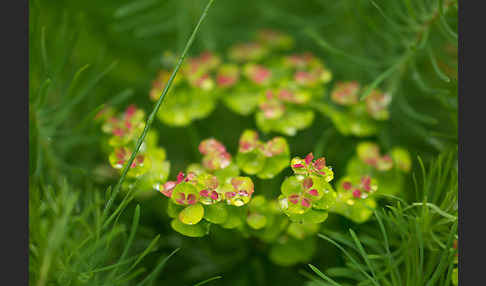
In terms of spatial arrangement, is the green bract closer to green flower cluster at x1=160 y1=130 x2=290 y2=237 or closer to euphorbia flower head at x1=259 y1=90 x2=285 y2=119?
green flower cluster at x1=160 y1=130 x2=290 y2=237

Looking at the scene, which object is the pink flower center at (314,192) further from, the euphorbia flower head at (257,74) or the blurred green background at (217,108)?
the euphorbia flower head at (257,74)

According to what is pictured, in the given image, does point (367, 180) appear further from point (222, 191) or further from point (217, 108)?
point (217, 108)

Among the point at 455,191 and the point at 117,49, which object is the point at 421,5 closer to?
the point at 455,191

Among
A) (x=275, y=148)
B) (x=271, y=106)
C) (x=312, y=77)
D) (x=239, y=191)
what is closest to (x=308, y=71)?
(x=312, y=77)

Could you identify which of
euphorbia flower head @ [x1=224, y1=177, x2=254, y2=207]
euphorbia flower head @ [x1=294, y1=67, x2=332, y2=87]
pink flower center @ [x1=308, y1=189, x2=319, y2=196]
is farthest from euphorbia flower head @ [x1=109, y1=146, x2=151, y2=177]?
euphorbia flower head @ [x1=294, y1=67, x2=332, y2=87]

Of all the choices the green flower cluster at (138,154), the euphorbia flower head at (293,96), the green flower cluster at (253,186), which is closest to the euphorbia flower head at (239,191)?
the green flower cluster at (253,186)

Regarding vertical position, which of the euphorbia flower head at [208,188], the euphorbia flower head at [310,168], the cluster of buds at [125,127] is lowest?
the euphorbia flower head at [208,188]
